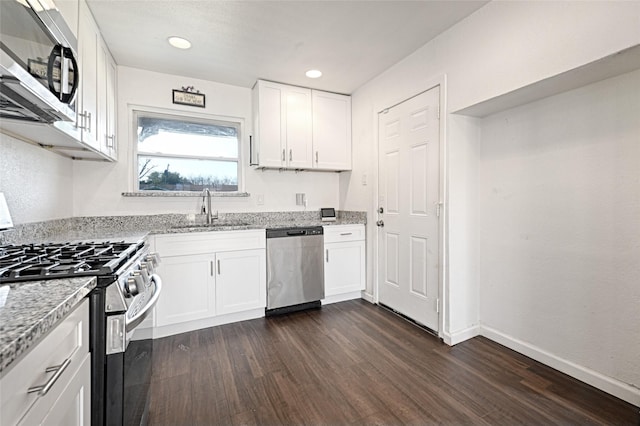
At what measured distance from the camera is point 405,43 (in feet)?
7.98

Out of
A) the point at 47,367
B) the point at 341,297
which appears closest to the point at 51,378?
the point at 47,367

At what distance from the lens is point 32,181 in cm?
190

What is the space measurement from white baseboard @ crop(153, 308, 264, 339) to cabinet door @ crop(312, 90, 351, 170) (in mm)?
1739

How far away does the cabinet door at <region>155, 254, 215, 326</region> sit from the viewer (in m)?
2.43

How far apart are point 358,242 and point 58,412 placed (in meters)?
2.80

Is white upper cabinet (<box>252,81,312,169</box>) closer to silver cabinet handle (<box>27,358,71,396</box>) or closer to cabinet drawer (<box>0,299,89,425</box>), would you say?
cabinet drawer (<box>0,299,89,425</box>)

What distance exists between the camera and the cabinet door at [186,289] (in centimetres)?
243

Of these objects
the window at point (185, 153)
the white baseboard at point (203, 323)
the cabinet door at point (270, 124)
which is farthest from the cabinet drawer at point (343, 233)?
the window at point (185, 153)

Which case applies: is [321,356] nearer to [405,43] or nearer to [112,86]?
[405,43]

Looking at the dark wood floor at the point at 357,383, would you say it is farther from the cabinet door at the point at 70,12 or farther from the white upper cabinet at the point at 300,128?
the cabinet door at the point at 70,12

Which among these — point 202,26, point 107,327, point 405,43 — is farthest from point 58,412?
point 405,43

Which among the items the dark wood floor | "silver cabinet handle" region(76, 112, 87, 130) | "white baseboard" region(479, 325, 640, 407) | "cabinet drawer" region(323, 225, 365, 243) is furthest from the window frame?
"white baseboard" region(479, 325, 640, 407)

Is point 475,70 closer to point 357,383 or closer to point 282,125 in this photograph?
point 282,125

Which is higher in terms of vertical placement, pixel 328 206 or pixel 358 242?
pixel 328 206
